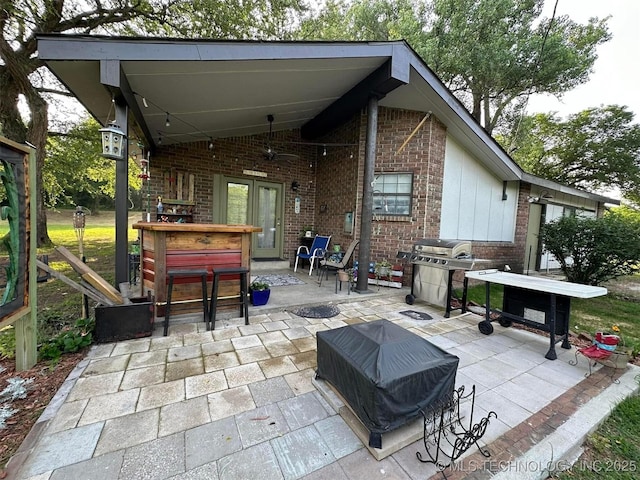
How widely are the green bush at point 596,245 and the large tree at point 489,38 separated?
4539 mm

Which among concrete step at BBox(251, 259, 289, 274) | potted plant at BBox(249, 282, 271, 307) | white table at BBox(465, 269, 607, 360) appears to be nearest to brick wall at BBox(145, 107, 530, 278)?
concrete step at BBox(251, 259, 289, 274)

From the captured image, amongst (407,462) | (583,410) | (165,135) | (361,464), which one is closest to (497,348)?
(583,410)

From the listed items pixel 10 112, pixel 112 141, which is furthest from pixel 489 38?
pixel 10 112

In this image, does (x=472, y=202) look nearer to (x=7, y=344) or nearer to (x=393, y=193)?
(x=393, y=193)

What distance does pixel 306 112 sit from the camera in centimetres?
582

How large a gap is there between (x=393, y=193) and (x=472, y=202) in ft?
6.81

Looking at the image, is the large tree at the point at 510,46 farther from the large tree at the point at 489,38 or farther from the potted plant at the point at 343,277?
the potted plant at the point at 343,277

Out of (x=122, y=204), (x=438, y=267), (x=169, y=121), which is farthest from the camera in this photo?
(x=169, y=121)

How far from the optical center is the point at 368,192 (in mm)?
4582

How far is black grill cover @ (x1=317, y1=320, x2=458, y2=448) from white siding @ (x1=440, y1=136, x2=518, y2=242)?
449 cm

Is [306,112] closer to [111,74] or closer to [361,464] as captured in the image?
[111,74]

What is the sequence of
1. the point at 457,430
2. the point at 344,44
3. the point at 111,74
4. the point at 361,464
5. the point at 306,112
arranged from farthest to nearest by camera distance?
1. the point at 306,112
2. the point at 344,44
3. the point at 111,74
4. the point at 457,430
5. the point at 361,464

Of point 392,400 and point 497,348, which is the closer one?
point 392,400

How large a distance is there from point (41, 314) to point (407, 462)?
14.0 feet
